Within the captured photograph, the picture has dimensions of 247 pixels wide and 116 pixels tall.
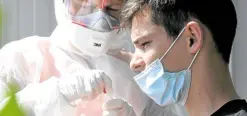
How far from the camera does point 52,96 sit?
2.97ft

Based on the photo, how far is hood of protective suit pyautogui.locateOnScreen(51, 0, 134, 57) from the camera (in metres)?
1.06

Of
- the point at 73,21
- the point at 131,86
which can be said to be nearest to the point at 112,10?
the point at 73,21

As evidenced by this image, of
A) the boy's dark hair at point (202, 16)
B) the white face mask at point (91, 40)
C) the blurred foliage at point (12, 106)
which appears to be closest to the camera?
the blurred foliage at point (12, 106)

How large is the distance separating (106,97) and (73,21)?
9.9 inches

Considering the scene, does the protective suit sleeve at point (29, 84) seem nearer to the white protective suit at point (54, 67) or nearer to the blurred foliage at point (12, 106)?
the white protective suit at point (54, 67)

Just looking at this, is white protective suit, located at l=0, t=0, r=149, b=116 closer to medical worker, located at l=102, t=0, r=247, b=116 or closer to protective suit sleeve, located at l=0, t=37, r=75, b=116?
protective suit sleeve, located at l=0, t=37, r=75, b=116

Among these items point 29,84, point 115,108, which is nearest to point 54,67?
point 29,84

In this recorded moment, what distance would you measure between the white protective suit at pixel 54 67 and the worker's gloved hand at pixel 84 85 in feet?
0.07

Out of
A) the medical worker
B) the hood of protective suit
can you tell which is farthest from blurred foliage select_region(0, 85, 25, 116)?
the hood of protective suit

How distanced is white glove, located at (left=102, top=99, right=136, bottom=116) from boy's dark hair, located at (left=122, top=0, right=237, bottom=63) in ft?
0.71

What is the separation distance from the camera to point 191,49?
0.85m

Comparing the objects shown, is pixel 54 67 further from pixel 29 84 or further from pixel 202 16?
pixel 202 16

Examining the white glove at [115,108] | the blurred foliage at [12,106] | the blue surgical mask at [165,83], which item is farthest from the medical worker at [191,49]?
the blurred foliage at [12,106]

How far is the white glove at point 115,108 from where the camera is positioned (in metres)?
0.94
